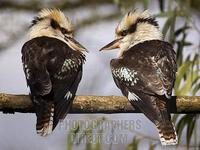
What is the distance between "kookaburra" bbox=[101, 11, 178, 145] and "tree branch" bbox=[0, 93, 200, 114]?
0.05 m

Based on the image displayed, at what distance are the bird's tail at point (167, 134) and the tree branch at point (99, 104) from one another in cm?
9

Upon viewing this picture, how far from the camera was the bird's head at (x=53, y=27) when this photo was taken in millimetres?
4418

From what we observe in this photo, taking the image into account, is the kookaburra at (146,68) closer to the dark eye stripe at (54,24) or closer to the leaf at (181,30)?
the dark eye stripe at (54,24)

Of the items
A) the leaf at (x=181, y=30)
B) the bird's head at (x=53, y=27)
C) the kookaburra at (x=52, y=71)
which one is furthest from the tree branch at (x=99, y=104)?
the leaf at (x=181, y=30)

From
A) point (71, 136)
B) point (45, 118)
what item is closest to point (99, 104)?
point (45, 118)

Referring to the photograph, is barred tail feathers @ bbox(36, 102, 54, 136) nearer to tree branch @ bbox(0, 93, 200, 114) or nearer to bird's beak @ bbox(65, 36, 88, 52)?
tree branch @ bbox(0, 93, 200, 114)

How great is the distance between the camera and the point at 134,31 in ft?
14.8

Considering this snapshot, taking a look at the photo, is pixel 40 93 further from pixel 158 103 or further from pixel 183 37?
pixel 183 37

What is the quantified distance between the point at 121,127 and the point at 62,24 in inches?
26.8

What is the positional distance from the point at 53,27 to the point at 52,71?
0.72 meters

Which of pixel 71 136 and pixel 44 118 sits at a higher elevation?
pixel 44 118

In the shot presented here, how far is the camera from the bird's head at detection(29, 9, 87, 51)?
442 centimetres

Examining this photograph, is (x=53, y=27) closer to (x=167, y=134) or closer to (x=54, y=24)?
(x=54, y=24)

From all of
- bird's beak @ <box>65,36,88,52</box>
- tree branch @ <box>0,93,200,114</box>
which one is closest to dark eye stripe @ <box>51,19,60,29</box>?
bird's beak @ <box>65,36,88,52</box>
